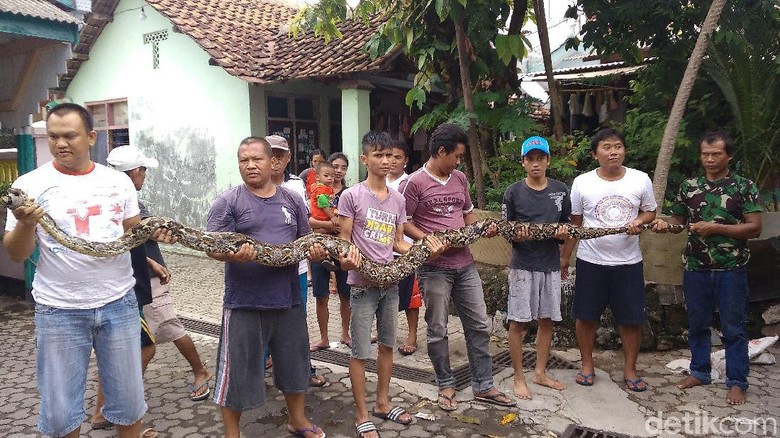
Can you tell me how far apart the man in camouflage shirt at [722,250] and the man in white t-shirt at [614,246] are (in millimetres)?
239

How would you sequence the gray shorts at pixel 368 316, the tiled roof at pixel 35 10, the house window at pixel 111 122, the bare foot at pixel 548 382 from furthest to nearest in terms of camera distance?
the house window at pixel 111 122 → the tiled roof at pixel 35 10 → the bare foot at pixel 548 382 → the gray shorts at pixel 368 316

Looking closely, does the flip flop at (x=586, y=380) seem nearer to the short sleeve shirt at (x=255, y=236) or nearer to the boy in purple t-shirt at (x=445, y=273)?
the boy in purple t-shirt at (x=445, y=273)

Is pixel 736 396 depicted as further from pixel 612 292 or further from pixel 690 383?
pixel 612 292

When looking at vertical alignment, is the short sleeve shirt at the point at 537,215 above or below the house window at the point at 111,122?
below

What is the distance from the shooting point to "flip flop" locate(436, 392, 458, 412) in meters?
4.05

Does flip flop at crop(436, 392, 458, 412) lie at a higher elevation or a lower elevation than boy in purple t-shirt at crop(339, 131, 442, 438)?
lower

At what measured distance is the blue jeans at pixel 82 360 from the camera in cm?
280

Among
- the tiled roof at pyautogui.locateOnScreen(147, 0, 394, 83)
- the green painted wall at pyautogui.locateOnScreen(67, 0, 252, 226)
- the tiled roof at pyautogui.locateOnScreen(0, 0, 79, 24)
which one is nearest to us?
the tiled roof at pyautogui.locateOnScreen(0, 0, 79, 24)

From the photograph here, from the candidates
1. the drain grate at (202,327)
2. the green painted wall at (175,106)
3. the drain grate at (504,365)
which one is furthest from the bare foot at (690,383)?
the green painted wall at (175,106)

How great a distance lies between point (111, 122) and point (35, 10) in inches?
247

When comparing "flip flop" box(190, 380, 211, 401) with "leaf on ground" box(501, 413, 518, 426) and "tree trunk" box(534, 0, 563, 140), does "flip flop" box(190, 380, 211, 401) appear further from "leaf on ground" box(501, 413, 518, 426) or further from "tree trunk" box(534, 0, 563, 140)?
"tree trunk" box(534, 0, 563, 140)

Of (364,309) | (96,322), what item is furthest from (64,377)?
(364,309)

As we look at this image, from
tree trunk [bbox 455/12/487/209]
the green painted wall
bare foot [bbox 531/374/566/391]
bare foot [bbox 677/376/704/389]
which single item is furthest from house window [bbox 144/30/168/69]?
bare foot [bbox 677/376/704/389]

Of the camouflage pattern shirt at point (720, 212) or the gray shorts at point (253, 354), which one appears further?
the camouflage pattern shirt at point (720, 212)
